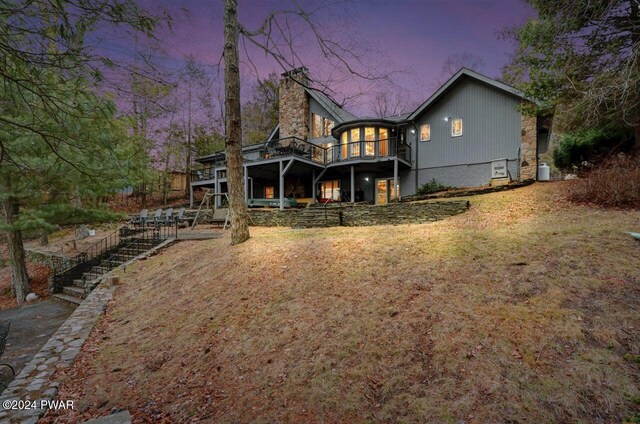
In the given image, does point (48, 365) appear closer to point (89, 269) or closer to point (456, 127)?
point (89, 269)

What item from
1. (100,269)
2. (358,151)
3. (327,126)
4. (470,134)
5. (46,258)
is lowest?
(46,258)

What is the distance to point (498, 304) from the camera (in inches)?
164

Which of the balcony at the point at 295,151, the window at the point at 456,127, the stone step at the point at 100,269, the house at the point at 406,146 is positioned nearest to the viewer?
the stone step at the point at 100,269

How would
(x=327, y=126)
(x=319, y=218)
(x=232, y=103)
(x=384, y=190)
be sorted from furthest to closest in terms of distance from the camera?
(x=327, y=126) → (x=384, y=190) → (x=319, y=218) → (x=232, y=103)

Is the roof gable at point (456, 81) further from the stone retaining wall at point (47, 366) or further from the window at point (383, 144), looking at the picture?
the stone retaining wall at point (47, 366)

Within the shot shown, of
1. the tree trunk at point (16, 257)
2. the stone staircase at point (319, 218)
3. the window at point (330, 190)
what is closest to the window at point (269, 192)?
the window at point (330, 190)

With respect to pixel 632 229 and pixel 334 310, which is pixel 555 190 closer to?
pixel 632 229

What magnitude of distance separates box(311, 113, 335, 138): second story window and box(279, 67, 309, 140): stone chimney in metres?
0.51

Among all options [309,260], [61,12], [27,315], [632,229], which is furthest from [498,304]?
[27,315]

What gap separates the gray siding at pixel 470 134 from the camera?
51.0 ft

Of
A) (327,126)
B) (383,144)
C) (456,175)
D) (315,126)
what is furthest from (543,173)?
(315,126)

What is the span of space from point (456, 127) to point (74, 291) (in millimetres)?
19669

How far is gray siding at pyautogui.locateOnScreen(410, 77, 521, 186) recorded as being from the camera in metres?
15.5

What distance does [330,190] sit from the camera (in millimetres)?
22609
